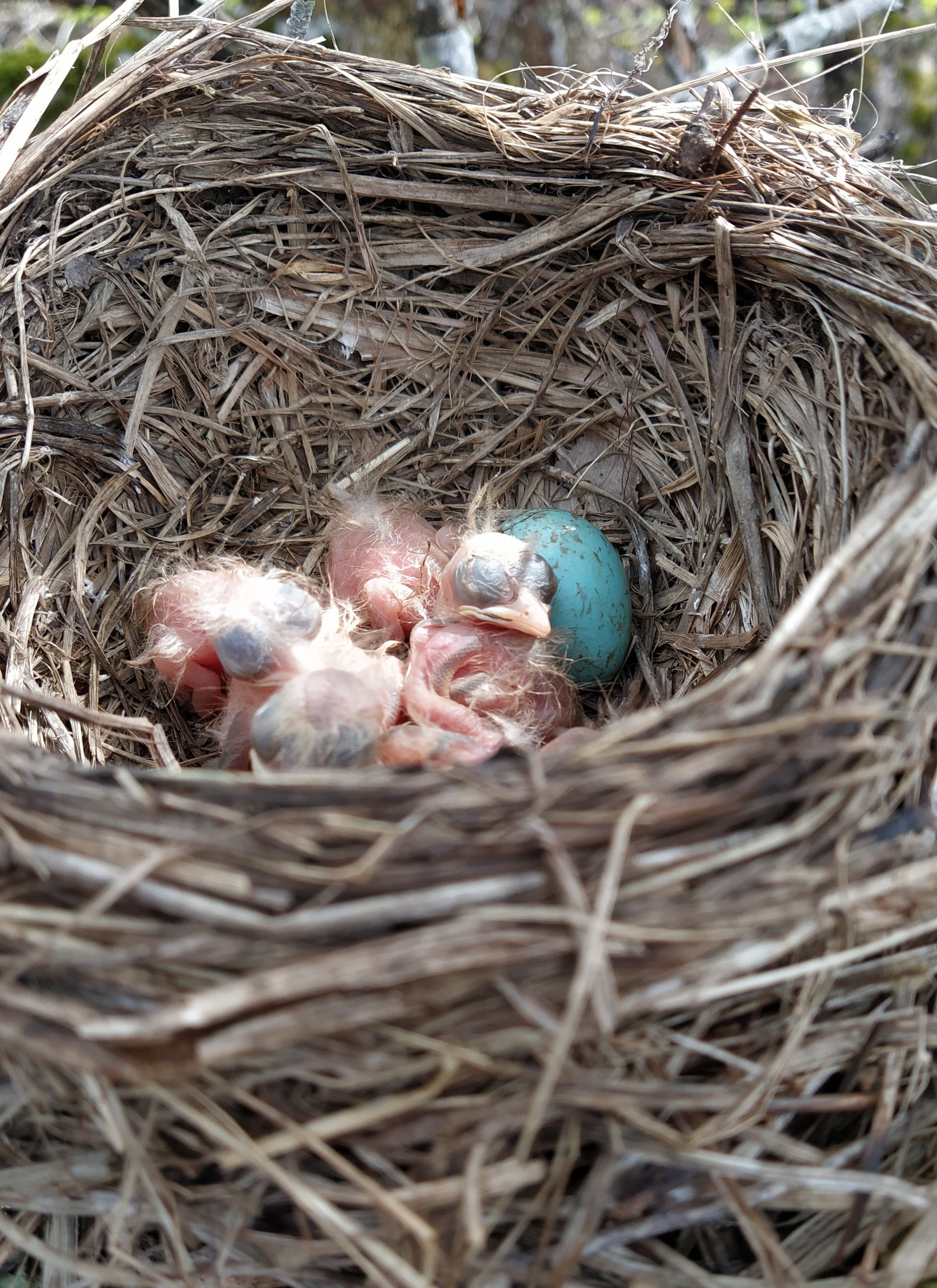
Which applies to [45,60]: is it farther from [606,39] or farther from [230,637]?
[606,39]

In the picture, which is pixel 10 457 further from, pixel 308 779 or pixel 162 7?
pixel 162 7

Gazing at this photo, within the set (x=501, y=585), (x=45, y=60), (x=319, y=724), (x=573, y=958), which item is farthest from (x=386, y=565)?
(x=45, y=60)

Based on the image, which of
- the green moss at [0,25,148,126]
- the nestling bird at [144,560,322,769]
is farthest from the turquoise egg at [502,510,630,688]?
the green moss at [0,25,148,126]

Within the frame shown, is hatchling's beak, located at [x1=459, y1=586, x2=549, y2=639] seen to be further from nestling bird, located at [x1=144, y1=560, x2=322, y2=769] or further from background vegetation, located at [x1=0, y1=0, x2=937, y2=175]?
background vegetation, located at [x1=0, y1=0, x2=937, y2=175]

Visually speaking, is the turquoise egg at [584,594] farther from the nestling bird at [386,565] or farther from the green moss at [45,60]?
the green moss at [45,60]

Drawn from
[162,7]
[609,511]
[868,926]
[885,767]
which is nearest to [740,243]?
[609,511]

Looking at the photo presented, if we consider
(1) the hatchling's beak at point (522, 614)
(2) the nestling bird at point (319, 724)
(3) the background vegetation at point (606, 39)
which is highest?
(3) the background vegetation at point (606, 39)

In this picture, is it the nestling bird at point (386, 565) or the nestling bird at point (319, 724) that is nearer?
the nestling bird at point (319, 724)

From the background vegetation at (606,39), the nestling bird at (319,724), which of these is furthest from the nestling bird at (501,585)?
the background vegetation at (606,39)
